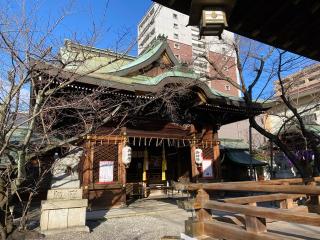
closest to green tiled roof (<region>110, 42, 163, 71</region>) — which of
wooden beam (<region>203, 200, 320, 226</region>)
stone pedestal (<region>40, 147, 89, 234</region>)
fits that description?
stone pedestal (<region>40, 147, 89, 234</region>)

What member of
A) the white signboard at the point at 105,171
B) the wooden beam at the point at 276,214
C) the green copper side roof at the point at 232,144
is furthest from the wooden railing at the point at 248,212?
the green copper side roof at the point at 232,144

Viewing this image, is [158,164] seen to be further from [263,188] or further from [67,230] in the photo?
[263,188]

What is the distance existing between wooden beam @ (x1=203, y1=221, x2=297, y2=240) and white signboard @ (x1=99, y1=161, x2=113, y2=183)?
7.61 meters

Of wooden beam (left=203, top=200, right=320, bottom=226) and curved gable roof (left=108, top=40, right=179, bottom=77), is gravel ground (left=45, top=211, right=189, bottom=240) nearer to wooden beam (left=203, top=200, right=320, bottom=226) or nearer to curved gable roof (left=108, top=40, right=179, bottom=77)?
wooden beam (left=203, top=200, right=320, bottom=226)

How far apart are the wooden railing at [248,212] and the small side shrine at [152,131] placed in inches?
253

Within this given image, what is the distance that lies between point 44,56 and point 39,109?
4.14 ft

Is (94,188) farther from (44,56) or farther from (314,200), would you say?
(314,200)

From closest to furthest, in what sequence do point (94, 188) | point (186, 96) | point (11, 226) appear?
point (11, 226) < point (94, 188) < point (186, 96)

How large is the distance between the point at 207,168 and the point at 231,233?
1071 cm

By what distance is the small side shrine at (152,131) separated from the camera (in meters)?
11.9

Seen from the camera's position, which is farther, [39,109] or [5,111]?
[39,109]

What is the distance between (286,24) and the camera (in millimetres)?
3848

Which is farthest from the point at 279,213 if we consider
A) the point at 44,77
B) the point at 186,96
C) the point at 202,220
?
the point at 186,96

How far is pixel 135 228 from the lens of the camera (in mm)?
8656
